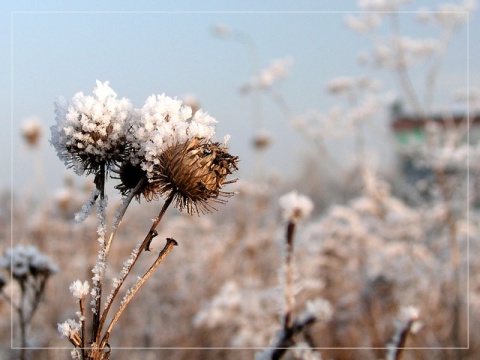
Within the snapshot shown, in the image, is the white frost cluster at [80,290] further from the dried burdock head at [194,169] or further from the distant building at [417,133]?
the distant building at [417,133]

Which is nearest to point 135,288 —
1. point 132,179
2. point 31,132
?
point 132,179

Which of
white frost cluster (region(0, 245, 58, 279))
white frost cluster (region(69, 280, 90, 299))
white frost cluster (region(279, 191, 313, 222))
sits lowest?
white frost cluster (region(69, 280, 90, 299))

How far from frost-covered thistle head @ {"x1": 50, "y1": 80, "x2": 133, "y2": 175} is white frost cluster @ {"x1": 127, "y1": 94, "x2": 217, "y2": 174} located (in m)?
0.02

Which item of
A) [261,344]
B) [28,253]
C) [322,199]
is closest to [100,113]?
[28,253]

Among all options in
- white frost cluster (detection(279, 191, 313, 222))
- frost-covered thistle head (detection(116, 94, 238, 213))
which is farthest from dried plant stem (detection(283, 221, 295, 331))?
frost-covered thistle head (detection(116, 94, 238, 213))

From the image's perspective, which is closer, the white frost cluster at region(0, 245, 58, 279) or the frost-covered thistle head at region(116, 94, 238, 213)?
the frost-covered thistle head at region(116, 94, 238, 213)

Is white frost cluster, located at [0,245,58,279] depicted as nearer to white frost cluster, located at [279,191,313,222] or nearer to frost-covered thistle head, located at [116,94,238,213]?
white frost cluster, located at [279,191,313,222]

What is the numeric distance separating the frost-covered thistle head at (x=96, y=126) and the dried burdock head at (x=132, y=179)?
0.06 ft

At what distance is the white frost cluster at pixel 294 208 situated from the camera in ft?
4.86

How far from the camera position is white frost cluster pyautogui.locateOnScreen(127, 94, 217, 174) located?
0.90m

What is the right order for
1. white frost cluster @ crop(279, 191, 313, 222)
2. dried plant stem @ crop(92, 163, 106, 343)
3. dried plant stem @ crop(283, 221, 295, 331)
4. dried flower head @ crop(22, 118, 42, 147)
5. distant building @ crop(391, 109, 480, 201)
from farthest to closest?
1. distant building @ crop(391, 109, 480, 201)
2. dried flower head @ crop(22, 118, 42, 147)
3. white frost cluster @ crop(279, 191, 313, 222)
4. dried plant stem @ crop(283, 221, 295, 331)
5. dried plant stem @ crop(92, 163, 106, 343)

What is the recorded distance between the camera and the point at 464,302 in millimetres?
5016

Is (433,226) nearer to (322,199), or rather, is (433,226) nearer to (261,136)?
(261,136)

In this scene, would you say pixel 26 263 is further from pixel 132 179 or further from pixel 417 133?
pixel 417 133
